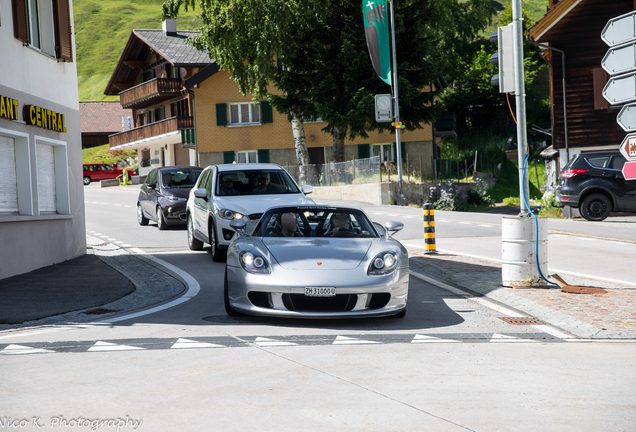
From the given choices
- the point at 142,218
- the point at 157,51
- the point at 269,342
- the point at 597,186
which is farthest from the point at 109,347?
the point at 157,51

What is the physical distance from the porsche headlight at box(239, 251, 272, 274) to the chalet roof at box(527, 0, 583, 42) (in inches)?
836

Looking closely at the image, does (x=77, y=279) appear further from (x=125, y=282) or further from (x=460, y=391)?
(x=460, y=391)

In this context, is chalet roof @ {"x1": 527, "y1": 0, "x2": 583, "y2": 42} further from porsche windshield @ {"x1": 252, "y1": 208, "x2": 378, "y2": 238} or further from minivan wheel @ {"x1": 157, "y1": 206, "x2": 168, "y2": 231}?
porsche windshield @ {"x1": 252, "y1": 208, "x2": 378, "y2": 238}

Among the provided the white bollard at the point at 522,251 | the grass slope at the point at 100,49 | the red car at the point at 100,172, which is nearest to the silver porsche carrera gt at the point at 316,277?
the white bollard at the point at 522,251

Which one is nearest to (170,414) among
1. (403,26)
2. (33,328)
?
(33,328)

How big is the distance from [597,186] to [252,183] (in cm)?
1168

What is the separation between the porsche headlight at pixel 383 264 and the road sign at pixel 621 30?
116 inches

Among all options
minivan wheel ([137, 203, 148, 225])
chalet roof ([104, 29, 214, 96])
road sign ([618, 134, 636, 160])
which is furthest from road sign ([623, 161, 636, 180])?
chalet roof ([104, 29, 214, 96])

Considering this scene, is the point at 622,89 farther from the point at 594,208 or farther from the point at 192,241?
the point at 594,208

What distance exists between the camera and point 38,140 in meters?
13.9

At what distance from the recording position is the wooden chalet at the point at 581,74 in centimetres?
2669

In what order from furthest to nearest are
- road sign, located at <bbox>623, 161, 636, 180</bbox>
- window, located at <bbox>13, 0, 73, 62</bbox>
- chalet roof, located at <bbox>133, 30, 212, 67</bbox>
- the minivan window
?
1. chalet roof, located at <bbox>133, 30, 212, 67</bbox>
2. the minivan window
3. window, located at <bbox>13, 0, 73, 62</bbox>
4. road sign, located at <bbox>623, 161, 636, 180</bbox>

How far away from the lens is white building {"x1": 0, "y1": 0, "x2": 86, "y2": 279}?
12.5 metres

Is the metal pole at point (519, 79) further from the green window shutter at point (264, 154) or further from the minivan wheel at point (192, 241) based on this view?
the green window shutter at point (264, 154)
